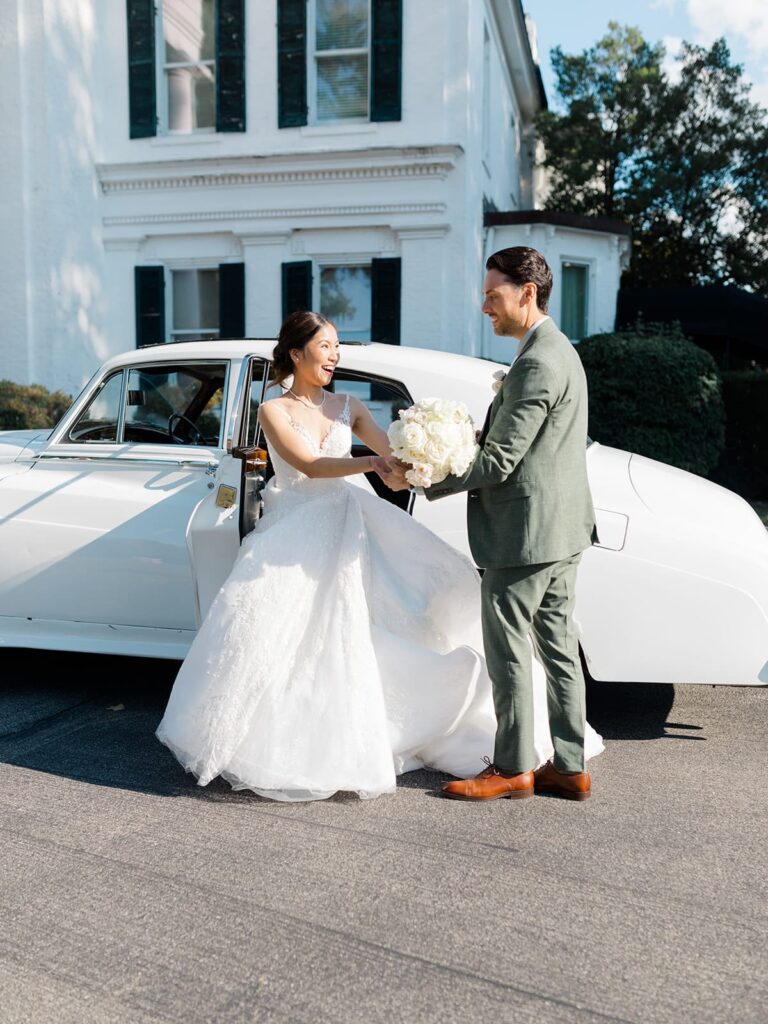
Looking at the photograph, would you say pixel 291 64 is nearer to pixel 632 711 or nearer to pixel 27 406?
pixel 27 406

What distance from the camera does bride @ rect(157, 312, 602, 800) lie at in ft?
12.2

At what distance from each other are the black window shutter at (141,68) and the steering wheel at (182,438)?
35.9ft

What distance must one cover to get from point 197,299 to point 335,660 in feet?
39.8

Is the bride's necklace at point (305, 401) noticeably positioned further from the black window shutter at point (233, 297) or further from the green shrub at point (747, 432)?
the black window shutter at point (233, 297)

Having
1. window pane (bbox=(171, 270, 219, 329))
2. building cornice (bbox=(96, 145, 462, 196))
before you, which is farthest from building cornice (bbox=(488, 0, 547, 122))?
window pane (bbox=(171, 270, 219, 329))

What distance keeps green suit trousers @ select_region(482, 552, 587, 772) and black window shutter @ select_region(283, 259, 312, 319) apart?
11.1 metres

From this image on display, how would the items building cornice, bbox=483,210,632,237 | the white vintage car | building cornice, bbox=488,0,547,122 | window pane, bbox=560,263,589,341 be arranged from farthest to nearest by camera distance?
building cornice, bbox=488,0,547,122
window pane, bbox=560,263,589,341
building cornice, bbox=483,210,632,237
the white vintage car

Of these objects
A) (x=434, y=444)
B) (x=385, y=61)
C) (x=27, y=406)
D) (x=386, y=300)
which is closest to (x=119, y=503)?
(x=434, y=444)

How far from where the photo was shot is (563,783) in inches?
148

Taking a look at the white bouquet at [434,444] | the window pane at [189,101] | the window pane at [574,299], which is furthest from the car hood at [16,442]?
the window pane at [574,299]

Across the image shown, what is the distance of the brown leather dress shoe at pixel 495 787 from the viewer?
3738 millimetres

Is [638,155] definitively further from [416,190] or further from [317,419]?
[317,419]

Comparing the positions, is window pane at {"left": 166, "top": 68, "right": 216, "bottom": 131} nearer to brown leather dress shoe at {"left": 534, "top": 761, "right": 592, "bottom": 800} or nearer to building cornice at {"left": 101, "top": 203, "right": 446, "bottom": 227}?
building cornice at {"left": 101, "top": 203, "right": 446, "bottom": 227}

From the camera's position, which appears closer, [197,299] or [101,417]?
[101,417]
